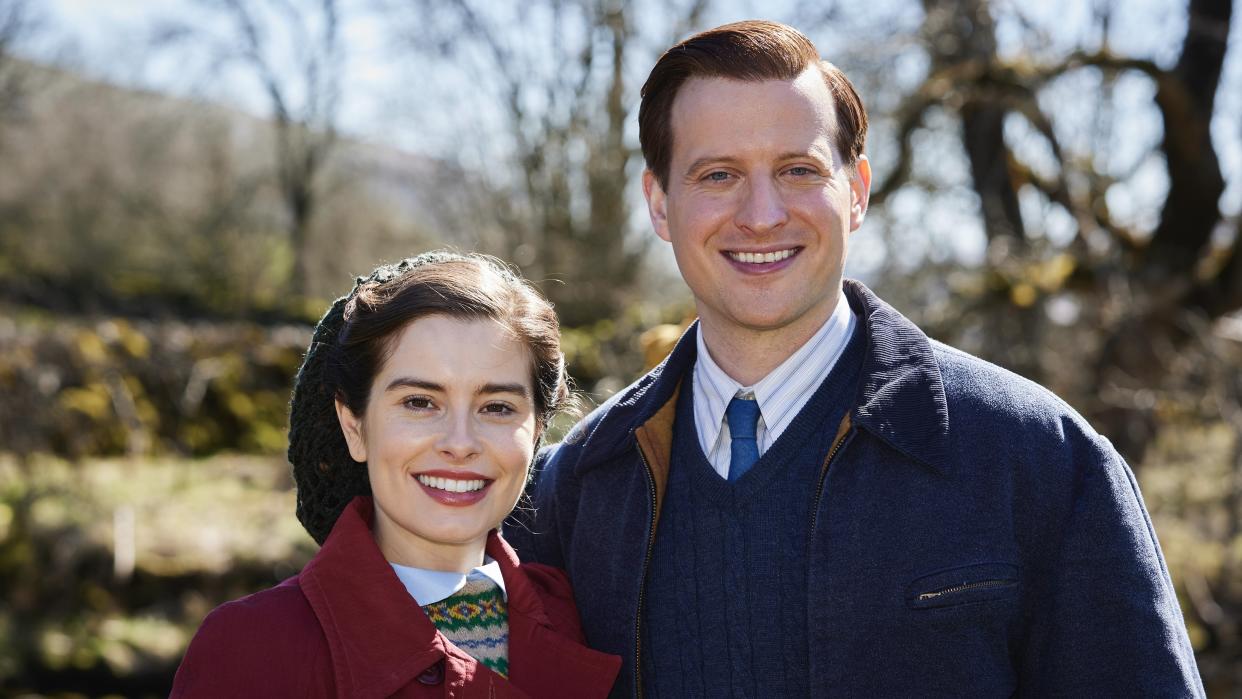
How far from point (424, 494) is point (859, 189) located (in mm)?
1150

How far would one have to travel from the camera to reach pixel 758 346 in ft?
7.66

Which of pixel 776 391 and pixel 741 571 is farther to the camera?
pixel 776 391

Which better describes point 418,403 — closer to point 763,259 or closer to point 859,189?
point 763,259

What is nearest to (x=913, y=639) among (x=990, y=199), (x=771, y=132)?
(x=771, y=132)

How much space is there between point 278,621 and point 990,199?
6836 millimetres

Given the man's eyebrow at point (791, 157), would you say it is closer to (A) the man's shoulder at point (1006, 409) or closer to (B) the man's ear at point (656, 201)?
(B) the man's ear at point (656, 201)

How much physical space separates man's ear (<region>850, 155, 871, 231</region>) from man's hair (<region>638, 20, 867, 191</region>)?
4 cm

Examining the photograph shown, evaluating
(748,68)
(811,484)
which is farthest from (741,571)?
(748,68)

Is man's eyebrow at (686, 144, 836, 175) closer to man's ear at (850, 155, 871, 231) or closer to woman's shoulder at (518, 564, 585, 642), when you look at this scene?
man's ear at (850, 155, 871, 231)

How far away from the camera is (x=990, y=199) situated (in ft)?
25.5

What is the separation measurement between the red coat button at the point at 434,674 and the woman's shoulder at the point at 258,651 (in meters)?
0.17

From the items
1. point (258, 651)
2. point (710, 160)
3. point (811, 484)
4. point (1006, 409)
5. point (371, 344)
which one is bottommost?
point (258, 651)

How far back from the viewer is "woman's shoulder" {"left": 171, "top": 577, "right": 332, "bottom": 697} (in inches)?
71.7

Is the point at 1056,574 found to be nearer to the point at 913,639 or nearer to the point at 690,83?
the point at 913,639
